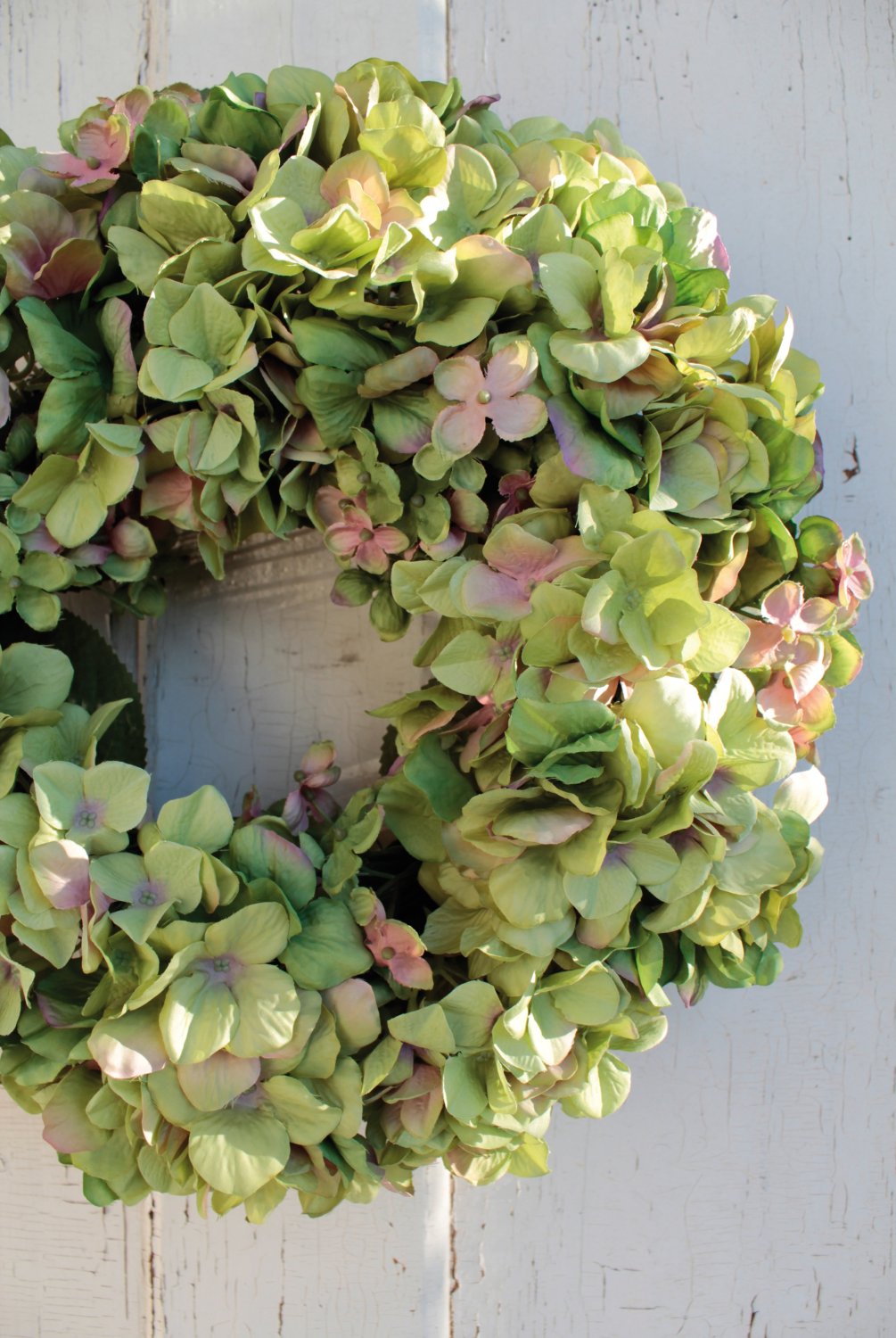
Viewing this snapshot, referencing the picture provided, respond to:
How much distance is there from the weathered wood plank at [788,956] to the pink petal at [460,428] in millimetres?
303

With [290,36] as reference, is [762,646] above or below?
below

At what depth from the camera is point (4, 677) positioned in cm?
56

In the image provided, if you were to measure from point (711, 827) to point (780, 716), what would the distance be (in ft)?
0.31

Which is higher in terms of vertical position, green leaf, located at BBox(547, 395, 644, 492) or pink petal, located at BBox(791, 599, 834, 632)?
green leaf, located at BBox(547, 395, 644, 492)

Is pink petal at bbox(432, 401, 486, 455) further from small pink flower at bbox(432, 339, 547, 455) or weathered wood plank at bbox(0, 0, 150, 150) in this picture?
weathered wood plank at bbox(0, 0, 150, 150)

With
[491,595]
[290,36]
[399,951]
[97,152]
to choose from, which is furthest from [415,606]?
[290,36]

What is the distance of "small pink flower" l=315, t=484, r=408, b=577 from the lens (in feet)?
1.92

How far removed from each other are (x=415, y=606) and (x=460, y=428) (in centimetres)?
9

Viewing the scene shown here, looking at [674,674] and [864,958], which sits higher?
[674,674]

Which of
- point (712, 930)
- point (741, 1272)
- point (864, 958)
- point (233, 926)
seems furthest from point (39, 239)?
point (741, 1272)

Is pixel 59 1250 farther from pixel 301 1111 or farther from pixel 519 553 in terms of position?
pixel 519 553

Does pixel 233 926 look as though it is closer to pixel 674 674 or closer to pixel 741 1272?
pixel 674 674

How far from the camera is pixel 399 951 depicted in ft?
1.83

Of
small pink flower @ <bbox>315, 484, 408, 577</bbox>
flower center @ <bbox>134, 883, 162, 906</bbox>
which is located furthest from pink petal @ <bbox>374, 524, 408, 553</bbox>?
flower center @ <bbox>134, 883, 162, 906</bbox>
